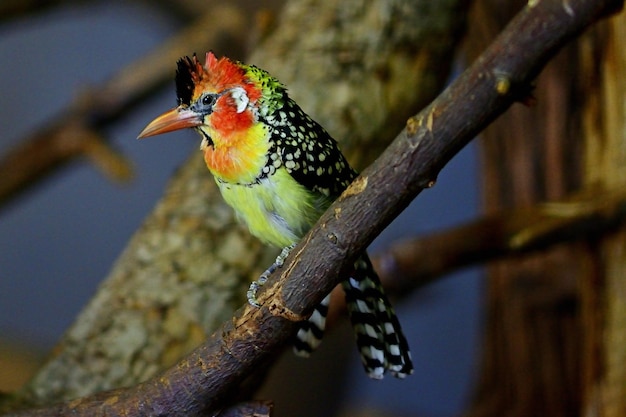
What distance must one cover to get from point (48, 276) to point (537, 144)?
2633 millimetres

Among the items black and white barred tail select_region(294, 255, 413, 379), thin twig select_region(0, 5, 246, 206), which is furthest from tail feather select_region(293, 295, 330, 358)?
thin twig select_region(0, 5, 246, 206)

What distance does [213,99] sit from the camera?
1.31 m

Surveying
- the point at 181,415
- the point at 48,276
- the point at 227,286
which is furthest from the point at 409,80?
the point at 48,276

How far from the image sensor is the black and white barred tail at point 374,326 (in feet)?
5.04

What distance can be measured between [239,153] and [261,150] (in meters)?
0.04

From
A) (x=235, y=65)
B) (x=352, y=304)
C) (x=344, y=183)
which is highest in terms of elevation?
(x=235, y=65)

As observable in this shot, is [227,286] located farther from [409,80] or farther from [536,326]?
[536,326]

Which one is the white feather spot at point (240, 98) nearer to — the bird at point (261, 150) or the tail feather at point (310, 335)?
the bird at point (261, 150)

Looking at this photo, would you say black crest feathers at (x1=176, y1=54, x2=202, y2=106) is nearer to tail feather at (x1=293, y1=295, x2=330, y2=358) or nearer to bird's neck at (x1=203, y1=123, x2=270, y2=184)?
bird's neck at (x1=203, y1=123, x2=270, y2=184)

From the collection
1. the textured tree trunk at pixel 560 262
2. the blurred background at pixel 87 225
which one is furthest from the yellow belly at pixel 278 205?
the blurred background at pixel 87 225

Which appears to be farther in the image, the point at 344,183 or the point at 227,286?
the point at 227,286

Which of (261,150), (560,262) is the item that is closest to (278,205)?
(261,150)

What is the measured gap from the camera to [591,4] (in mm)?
1000

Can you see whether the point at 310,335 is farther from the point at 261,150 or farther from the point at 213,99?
the point at 213,99
